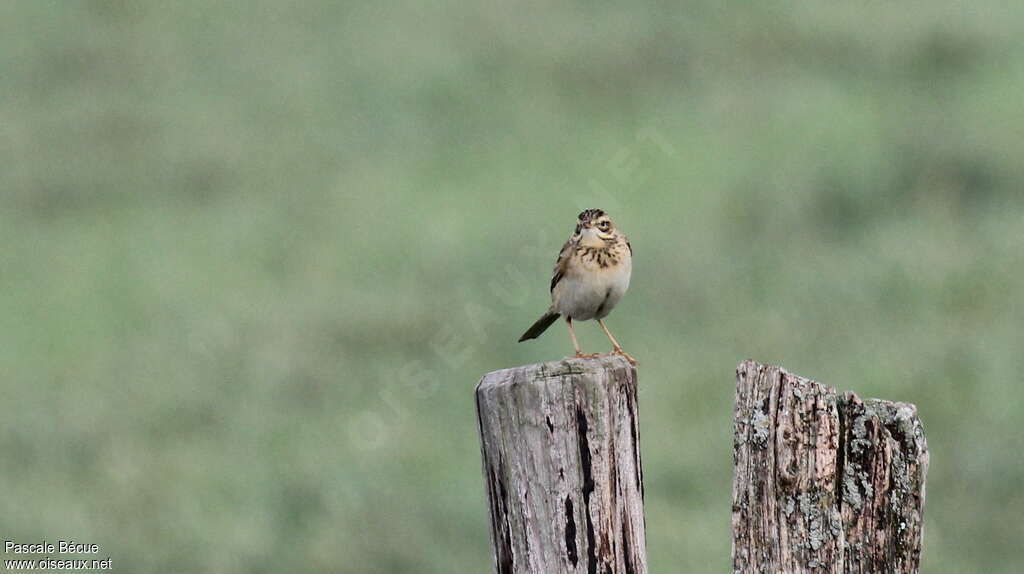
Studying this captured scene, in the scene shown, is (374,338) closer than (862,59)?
Yes

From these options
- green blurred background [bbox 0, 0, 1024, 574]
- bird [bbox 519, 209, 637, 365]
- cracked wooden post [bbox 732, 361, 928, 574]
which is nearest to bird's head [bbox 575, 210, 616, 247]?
bird [bbox 519, 209, 637, 365]

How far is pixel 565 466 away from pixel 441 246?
11.5 meters

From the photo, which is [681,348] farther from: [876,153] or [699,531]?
[876,153]

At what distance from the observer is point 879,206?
1552 centimetres

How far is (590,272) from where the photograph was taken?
21.2 ft

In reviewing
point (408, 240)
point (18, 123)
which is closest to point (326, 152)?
point (408, 240)

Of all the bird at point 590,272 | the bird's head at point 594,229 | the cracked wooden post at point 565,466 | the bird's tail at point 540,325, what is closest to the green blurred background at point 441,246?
the bird's tail at point 540,325

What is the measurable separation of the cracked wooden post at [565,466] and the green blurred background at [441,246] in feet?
16.4

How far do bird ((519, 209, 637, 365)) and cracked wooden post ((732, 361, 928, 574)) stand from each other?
7.90ft

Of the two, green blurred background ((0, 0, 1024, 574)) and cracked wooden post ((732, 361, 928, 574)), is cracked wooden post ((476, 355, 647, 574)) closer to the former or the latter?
cracked wooden post ((732, 361, 928, 574))

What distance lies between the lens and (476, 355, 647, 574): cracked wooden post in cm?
415

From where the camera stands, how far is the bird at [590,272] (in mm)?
6457

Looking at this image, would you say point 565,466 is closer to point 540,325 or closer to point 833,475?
point 833,475

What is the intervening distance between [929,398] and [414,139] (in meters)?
9.77
